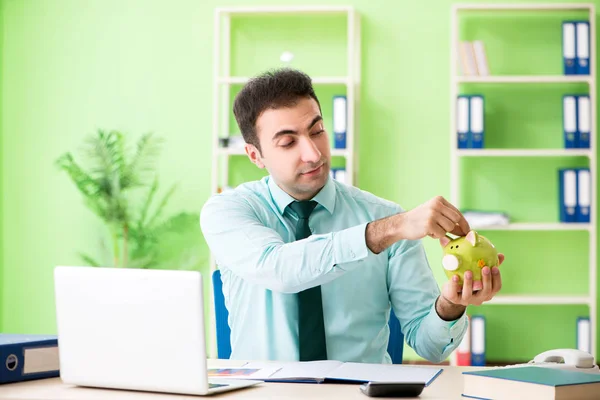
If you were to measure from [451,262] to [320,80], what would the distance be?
3.04 m

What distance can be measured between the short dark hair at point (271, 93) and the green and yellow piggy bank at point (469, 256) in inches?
25.2

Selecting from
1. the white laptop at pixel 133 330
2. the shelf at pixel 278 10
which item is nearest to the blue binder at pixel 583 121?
the shelf at pixel 278 10

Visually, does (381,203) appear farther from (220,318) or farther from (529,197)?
(529,197)

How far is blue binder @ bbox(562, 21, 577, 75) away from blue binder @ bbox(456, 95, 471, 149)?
25.1 inches

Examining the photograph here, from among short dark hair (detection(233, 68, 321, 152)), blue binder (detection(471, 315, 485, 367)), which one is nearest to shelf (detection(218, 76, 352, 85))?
blue binder (detection(471, 315, 485, 367))

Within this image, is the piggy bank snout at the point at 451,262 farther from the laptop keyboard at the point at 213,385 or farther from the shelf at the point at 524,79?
the shelf at the point at 524,79

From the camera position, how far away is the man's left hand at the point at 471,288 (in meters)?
1.55

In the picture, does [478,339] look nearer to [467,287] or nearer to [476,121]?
[476,121]

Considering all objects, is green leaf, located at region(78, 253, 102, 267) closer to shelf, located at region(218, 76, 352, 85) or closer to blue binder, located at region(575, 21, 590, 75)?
shelf, located at region(218, 76, 352, 85)

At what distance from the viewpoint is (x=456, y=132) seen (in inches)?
175

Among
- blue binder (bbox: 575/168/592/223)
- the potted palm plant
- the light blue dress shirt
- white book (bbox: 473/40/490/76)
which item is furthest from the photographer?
the potted palm plant

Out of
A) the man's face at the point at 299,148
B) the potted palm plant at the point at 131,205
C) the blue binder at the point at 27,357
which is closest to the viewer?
the blue binder at the point at 27,357

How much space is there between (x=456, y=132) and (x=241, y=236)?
9.33 feet

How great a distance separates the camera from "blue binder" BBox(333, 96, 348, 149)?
4.45 m
